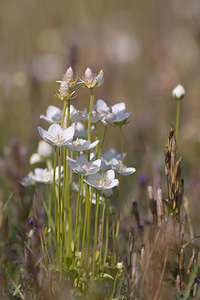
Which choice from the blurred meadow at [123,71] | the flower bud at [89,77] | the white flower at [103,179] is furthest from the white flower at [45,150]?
the flower bud at [89,77]

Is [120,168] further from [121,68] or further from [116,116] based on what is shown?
[121,68]

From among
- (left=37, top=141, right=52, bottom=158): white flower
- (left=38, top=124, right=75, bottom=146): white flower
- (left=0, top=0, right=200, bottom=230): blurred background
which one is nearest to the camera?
(left=38, top=124, right=75, bottom=146): white flower

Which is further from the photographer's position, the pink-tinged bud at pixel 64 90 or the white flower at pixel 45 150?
the white flower at pixel 45 150

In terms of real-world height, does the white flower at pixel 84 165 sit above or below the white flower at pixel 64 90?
below

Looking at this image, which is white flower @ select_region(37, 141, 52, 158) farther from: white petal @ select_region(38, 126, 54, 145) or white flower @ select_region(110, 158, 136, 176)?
white petal @ select_region(38, 126, 54, 145)

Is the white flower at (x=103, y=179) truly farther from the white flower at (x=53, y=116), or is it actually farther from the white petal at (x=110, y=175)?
the white flower at (x=53, y=116)

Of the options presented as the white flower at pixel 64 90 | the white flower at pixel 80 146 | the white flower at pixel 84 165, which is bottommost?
the white flower at pixel 84 165

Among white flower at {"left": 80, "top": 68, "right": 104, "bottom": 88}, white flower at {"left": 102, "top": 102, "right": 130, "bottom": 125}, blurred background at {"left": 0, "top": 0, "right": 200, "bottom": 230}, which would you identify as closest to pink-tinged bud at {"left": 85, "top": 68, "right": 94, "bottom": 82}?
white flower at {"left": 80, "top": 68, "right": 104, "bottom": 88}
